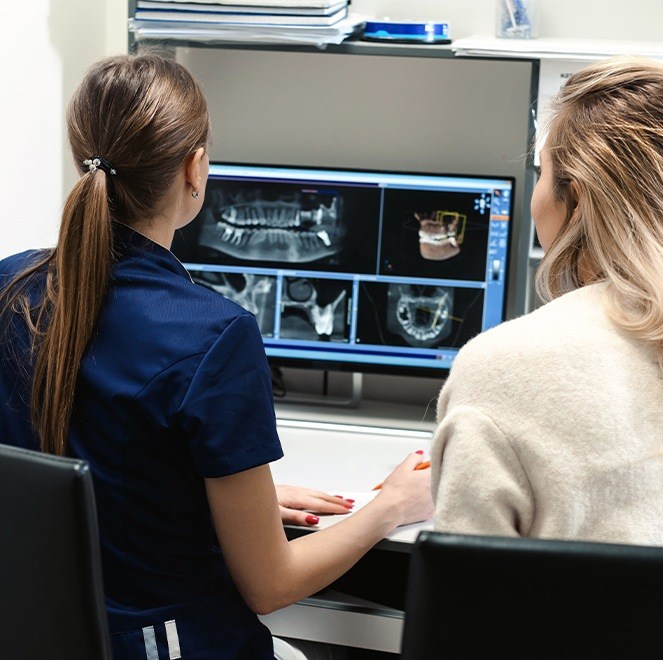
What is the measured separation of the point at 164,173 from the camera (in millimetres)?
1254

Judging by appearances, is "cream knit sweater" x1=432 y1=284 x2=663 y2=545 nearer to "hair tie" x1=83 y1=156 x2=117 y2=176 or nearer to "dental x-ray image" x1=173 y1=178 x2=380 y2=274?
"hair tie" x1=83 y1=156 x2=117 y2=176

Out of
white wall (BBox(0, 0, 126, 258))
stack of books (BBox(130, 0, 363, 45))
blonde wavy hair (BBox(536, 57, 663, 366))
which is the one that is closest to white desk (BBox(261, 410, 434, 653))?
blonde wavy hair (BBox(536, 57, 663, 366))

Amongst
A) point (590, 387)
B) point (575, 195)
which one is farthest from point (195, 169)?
point (590, 387)

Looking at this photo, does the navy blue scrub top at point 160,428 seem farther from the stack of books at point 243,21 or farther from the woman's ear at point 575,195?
the stack of books at point 243,21

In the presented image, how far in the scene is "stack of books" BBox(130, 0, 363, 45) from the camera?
1.95 meters

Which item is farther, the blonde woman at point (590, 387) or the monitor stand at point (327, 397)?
the monitor stand at point (327, 397)

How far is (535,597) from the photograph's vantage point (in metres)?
0.76

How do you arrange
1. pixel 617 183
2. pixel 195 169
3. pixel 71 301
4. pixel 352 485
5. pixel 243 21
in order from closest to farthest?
pixel 617 183, pixel 71 301, pixel 195 169, pixel 352 485, pixel 243 21

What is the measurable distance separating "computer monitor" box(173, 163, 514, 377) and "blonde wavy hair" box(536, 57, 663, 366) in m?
0.97

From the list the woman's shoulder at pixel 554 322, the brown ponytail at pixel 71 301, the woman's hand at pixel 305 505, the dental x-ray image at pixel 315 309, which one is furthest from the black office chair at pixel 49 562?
the dental x-ray image at pixel 315 309

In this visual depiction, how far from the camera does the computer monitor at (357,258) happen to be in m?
2.13

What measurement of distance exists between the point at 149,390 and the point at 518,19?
50.5 inches

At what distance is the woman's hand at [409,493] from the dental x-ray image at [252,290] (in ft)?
2.45

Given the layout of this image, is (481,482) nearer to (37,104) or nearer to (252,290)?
(252,290)
